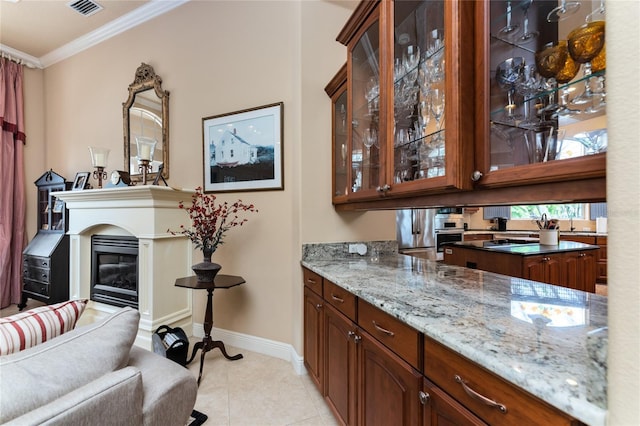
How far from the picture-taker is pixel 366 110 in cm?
184

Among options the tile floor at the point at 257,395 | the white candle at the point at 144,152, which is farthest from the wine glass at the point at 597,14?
the white candle at the point at 144,152

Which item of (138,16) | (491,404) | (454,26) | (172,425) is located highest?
(138,16)

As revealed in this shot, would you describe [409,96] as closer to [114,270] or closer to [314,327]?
[314,327]

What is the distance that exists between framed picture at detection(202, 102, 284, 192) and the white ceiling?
5.02 feet

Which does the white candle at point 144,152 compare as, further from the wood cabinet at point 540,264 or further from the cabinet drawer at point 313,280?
the wood cabinet at point 540,264

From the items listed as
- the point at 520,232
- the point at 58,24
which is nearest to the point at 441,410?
the point at 58,24

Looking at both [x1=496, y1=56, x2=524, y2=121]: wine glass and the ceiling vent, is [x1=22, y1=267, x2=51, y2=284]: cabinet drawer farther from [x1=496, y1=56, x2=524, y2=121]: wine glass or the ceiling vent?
[x1=496, y1=56, x2=524, y2=121]: wine glass

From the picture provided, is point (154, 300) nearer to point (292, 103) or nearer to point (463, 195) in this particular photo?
point (292, 103)

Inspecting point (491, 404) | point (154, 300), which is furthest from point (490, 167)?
point (154, 300)

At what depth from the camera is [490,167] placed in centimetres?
101

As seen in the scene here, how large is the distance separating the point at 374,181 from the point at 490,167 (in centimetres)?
77

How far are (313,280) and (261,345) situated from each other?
1047 millimetres

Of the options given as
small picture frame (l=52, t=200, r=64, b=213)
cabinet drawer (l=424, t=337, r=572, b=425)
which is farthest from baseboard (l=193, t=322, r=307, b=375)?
small picture frame (l=52, t=200, r=64, b=213)

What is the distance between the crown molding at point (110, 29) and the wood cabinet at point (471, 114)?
9.02 feet
